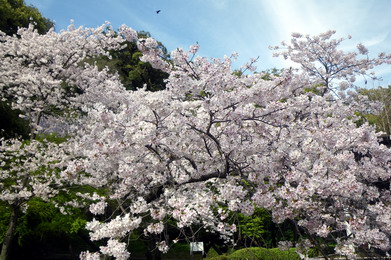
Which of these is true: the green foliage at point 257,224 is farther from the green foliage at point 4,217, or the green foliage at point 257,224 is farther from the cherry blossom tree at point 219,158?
the green foliage at point 4,217

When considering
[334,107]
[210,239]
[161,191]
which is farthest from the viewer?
[210,239]

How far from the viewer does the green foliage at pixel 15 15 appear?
18.3 metres

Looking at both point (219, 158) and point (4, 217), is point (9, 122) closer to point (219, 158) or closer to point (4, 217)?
point (4, 217)

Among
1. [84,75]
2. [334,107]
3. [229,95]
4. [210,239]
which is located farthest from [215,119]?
[210,239]

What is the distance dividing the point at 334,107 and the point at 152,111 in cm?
617

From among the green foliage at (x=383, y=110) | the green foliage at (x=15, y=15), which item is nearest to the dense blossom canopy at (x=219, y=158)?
the green foliage at (x=15, y=15)

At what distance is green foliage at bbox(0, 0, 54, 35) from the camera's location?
1833cm

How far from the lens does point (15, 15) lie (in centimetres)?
1909

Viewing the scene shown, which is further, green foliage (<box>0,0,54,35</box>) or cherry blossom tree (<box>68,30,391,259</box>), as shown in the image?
green foliage (<box>0,0,54,35</box>)

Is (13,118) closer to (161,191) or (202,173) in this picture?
(161,191)

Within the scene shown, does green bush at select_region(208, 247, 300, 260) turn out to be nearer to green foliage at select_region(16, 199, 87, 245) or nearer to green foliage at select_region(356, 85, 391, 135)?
green foliage at select_region(16, 199, 87, 245)

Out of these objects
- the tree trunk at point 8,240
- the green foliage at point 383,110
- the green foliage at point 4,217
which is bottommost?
the tree trunk at point 8,240

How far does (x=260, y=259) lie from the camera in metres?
12.5

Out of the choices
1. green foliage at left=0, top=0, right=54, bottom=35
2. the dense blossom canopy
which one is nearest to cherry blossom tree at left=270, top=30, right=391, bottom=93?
the dense blossom canopy
